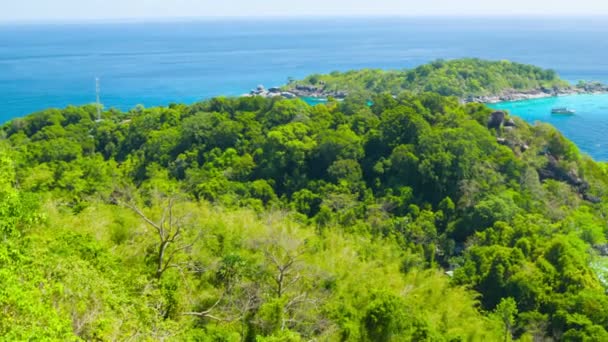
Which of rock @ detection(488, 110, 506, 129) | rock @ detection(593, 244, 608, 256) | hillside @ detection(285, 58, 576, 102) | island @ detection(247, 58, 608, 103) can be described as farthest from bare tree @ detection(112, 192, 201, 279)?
island @ detection(247, 58, 608, 103)

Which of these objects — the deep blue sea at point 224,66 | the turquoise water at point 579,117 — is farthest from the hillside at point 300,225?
the deep blue sea at point 224,66

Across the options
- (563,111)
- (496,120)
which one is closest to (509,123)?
(496,120)

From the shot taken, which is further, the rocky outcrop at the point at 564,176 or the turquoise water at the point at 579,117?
the turquoise water at the point at 579,117

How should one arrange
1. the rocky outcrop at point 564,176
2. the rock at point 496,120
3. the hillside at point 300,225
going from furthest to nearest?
the rock at point 496,120 < the rocky outcrop at point 564,176 < the hillside at point 300,225

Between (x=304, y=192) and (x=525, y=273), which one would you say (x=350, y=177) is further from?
(x=525, y=273)

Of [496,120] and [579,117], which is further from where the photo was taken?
[579,117]

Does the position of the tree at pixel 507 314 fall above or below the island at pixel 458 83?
below

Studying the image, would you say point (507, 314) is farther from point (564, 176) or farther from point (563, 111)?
point (563, 111)

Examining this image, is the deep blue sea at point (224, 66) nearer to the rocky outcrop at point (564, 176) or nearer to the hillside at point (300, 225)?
the rocky outcrop at point (564, 176)
